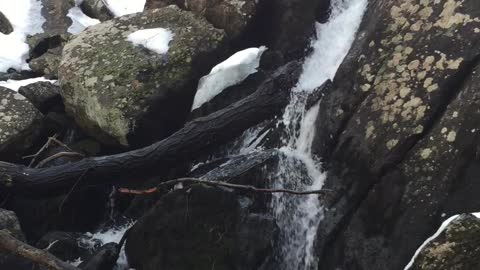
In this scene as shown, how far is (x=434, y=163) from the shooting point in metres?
4.32

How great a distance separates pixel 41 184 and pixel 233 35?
3.57 m

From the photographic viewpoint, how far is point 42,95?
26.1 ft

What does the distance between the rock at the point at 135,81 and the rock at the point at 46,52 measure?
2.03m

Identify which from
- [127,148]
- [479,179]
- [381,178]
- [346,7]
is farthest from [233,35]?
[479,179]

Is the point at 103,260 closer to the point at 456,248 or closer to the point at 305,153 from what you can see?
the point at 305,153

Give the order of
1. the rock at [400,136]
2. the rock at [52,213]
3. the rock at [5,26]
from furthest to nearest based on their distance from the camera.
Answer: the rock at [5,26] < the rock at [52,213] < the rock at [400,136]

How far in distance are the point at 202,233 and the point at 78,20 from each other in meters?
8.74

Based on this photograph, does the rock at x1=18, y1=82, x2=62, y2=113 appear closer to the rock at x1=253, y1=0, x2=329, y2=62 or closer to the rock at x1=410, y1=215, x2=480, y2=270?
the rock at x1=253, y1=0, x2=329, y2=62

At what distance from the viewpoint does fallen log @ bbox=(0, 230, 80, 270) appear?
3.80 metres

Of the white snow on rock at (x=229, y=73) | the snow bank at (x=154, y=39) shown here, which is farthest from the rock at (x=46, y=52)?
the white snow on rock at (x=229, y=73)

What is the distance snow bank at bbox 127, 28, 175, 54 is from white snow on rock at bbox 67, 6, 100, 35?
4426 millimetres

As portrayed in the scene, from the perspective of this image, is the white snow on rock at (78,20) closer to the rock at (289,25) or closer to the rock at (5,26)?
the rock at (5,26)

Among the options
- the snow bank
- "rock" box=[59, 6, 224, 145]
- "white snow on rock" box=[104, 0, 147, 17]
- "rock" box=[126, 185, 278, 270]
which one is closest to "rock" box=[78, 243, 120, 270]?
"rock" box=[126, 185, 278, 270]

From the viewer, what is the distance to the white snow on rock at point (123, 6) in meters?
11.9
